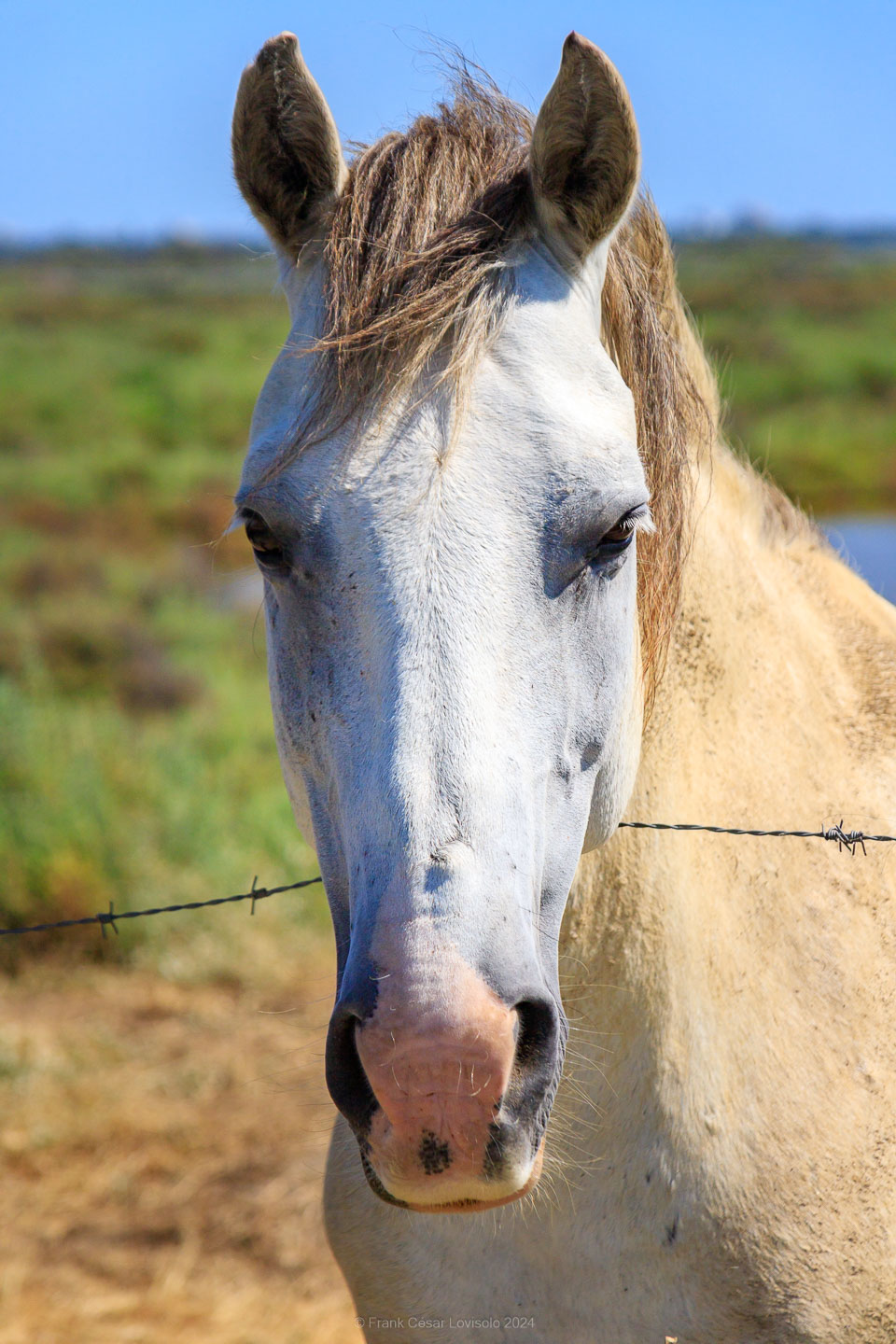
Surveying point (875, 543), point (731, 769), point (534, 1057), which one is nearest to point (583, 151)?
point (731, 769)

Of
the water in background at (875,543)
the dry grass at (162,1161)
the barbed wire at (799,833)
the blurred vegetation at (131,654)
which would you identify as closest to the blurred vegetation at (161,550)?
the blurred vegetation at (131,654)

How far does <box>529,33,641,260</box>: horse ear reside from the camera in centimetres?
151

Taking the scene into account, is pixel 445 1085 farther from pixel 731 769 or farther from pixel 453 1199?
pixel 731 769

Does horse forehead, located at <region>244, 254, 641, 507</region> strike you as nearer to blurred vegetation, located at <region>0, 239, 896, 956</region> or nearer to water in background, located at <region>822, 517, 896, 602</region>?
blurred vegetation, located at <region>0, 239, 896, 956</region>

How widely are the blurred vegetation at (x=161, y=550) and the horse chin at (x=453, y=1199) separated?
3.25 feet

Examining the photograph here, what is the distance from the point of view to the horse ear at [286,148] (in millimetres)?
1579

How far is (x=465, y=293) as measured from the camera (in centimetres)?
148

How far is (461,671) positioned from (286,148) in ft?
2.89

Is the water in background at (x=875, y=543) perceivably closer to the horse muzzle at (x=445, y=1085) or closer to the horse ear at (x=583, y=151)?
the horse ear at (x=583, y=151)

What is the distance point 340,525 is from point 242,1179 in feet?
9.98

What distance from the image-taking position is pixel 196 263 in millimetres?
95125

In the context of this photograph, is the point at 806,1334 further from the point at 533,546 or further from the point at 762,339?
the point at 762,339

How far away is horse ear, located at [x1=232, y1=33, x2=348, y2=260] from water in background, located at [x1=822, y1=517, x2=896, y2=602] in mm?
7564

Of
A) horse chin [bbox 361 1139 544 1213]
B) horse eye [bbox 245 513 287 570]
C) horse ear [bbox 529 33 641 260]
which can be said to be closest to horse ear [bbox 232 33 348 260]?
horse ear [bbox 529 33 641 260]
